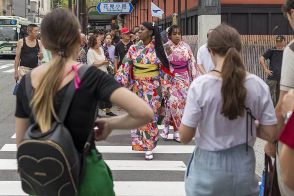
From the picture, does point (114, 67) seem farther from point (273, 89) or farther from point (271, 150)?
point (271, 150)

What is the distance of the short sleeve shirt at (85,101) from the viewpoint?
2590mm

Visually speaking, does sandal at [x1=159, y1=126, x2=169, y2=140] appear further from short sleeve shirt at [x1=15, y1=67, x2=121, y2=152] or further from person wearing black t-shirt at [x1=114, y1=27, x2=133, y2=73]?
short sleeve shirt at [x1=15, y1=67, x2=121, y2=152]

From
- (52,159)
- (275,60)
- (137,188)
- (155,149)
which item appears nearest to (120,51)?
(275,60)

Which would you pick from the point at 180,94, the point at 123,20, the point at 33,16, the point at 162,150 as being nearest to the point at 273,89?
the point at 180,94

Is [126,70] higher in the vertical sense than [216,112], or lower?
higher

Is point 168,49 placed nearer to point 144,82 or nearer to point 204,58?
point 204,58

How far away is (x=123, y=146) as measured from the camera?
8883 mm

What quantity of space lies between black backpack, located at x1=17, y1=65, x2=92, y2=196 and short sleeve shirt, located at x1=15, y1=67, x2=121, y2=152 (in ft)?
0.11

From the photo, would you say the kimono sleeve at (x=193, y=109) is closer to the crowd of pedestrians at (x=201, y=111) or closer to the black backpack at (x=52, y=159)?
the crowd of pedestrians at (x=201, y=111)

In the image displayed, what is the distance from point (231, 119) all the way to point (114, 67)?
31.2 feet

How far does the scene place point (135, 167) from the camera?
7383 millimetres

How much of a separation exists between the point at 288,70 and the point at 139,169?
14.0ft

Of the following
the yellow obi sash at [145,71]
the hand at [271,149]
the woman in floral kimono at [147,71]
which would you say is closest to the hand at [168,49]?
the woman in floral kimono at [147,71]

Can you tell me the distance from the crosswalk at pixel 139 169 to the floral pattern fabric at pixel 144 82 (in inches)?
13.1
